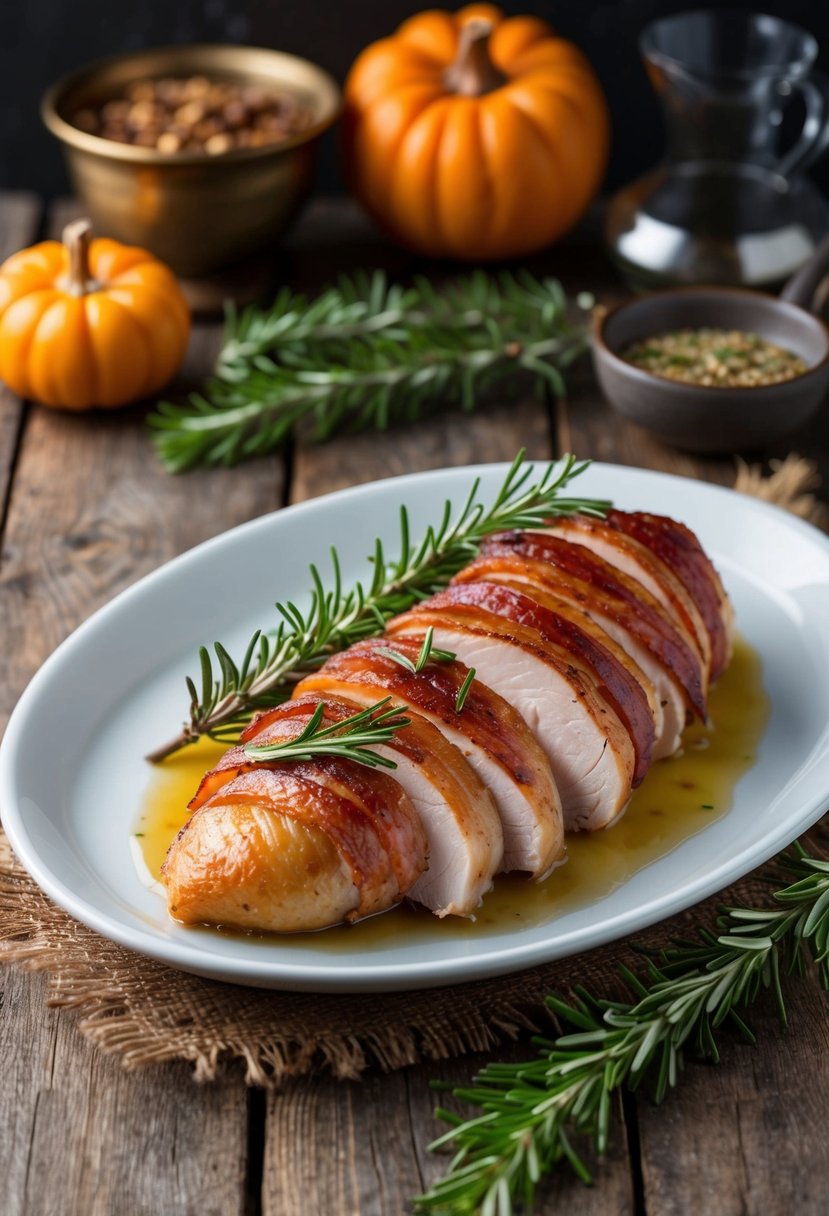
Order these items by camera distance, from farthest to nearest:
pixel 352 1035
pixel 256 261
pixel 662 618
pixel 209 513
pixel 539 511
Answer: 1. pixel 256 261
2. pixel 209 513
3. pixel 539 511
4. pixel 662 618
5. pixel 352 1035

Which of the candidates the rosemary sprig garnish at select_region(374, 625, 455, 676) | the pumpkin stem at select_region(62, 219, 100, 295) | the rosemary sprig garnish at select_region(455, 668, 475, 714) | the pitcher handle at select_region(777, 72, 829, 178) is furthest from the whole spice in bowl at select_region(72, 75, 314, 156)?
the rosemary sprig garnish at select_region(455, 668, 475, 714)

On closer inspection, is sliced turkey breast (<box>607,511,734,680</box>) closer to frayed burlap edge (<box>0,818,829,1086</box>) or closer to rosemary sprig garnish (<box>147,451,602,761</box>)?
rosemary sprig garnish (<box>147,451,602,761</box>)

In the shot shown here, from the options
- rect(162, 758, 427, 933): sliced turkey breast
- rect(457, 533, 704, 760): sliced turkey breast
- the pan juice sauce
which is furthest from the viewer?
rect(457, 533, 704, 760): sliced turkey breast

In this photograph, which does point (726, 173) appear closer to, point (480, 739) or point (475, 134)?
point (475, 134)

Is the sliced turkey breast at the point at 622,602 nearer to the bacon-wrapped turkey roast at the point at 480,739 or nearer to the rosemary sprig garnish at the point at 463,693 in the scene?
the bacon-wrapped turkey roast at the point at 480,739

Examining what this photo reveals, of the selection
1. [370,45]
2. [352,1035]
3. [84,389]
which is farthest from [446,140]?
[352,1035]

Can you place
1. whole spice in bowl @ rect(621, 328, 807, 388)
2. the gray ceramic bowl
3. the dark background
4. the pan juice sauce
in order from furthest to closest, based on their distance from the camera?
1. the dark background
2. whole spice in bowl @ rect(621, 328, 807, 388)
3. the gray ceramic bowl
4. the pan juice sauce

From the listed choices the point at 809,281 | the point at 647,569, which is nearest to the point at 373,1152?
the point at 647,569

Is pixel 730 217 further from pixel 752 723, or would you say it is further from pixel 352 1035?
pixel 352 1035
